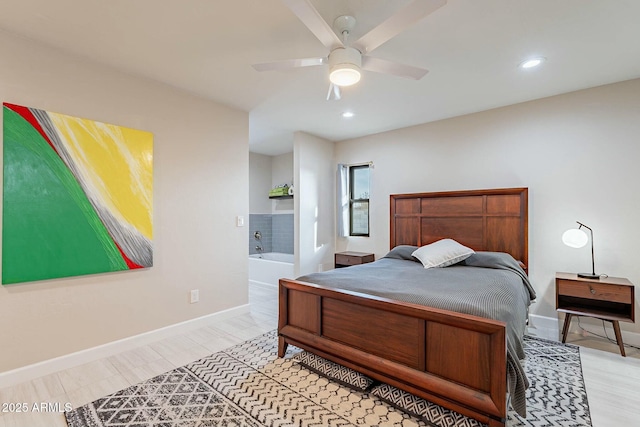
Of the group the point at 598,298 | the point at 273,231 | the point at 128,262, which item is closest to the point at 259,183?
the point at 273,231

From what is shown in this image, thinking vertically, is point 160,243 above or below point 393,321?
above

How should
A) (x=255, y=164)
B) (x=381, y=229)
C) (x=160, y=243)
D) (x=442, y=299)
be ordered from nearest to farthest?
(x=442, y=299), (x=160, y=243), (x=381, y=229), (x=255, y=164)

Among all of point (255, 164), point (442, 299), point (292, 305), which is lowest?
point (292, 305)

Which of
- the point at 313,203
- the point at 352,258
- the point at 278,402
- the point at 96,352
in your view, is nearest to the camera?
the point at 278,402

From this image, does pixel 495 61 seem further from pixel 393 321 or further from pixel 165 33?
pixel 165 33

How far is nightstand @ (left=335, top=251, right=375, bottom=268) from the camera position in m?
4.29

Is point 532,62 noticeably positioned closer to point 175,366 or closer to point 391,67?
point 391,67

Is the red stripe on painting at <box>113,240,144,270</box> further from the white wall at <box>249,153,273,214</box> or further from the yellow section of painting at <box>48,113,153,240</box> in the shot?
the white wall at <box>249,153,273,214</box>

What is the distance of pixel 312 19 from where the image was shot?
1.48m

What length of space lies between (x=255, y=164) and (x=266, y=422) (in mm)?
4941

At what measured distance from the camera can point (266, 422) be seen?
5.57 ft

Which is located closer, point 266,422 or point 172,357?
point 266,422

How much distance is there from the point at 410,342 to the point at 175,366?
1.83 m

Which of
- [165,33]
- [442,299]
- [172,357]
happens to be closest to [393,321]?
[442,299]
